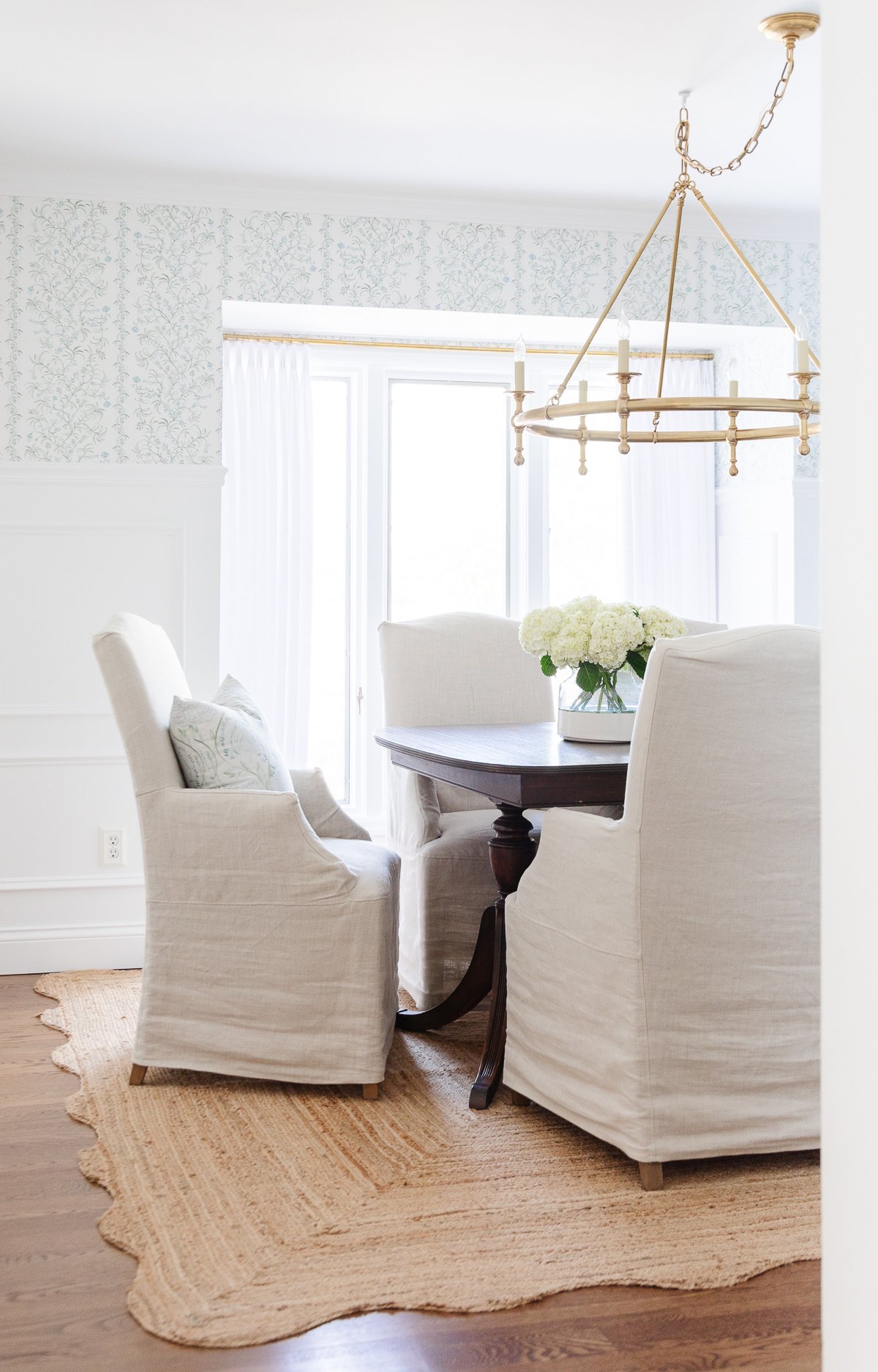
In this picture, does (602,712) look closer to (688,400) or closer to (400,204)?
(688,400)

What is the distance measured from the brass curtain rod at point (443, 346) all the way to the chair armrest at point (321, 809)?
2.03 metres

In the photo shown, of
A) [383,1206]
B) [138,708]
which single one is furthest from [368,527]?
[383,1206]

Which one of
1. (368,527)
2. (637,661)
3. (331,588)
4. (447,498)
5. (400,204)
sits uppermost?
(400,204)

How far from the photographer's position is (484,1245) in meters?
2.05

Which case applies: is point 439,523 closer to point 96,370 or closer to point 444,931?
point 96,370

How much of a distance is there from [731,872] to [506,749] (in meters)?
0.74

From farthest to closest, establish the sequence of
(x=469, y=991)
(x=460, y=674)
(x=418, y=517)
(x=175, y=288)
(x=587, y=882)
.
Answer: (x=418, y=517) → (x=175, y=288) → (x=460, y=674) → (x=469, y=991) → (x=587, y=882)

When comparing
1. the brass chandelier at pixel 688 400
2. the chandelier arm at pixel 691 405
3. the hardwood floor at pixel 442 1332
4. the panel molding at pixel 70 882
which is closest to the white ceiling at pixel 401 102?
the brass chandelier at pixel 688 400

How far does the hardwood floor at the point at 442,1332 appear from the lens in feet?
5.64

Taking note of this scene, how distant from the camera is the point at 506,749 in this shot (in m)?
2.88

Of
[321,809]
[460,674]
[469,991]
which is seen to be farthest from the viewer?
[460,674]

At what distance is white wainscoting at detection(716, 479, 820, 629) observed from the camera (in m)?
4.57

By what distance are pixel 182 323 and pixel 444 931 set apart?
2.23m

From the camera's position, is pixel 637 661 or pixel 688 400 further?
pixel 637 661
